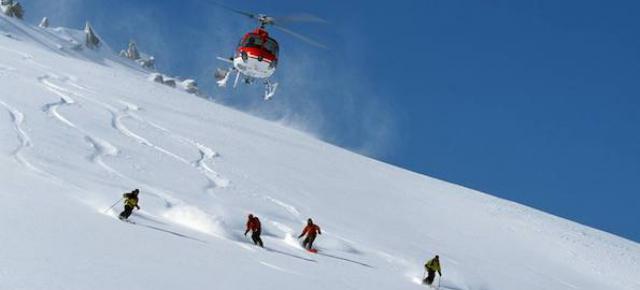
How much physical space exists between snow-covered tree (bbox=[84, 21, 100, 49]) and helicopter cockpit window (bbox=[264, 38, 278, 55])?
131744 mm

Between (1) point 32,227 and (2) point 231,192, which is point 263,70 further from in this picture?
(1) point 32,227

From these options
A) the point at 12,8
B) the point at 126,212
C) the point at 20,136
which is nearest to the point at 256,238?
the point at 126,212

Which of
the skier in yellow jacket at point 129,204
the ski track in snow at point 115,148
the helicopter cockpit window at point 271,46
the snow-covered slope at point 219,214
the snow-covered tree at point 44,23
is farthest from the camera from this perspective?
the snow-covered tree at point 44,23

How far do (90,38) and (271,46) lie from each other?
13543cm

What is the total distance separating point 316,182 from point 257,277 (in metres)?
18.4

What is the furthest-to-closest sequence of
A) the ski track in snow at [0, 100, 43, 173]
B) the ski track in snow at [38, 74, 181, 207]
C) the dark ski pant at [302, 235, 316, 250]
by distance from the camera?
1. the ski track in snow at [38, 74, 181, 207]
2. the ski track in snow at [0, 100, 43, 173]
3. the dark ski pant at [302, 235, 316, 250]

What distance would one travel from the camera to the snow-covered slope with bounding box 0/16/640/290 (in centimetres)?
1052

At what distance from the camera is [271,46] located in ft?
95.6

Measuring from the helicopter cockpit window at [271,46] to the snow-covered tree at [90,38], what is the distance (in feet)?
432

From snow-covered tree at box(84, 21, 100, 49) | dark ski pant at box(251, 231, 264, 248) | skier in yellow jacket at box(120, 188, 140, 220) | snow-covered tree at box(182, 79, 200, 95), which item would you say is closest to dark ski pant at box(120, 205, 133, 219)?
skier in yellow jacket at box(120, 188, 140, 220)

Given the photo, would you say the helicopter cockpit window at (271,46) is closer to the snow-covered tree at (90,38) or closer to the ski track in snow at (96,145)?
the ski track in snow at (96,145)

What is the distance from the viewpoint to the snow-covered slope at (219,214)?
10523 millimetres

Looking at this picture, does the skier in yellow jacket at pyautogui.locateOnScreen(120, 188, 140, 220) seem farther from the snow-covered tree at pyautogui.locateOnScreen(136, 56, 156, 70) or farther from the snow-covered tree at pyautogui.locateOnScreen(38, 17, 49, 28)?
the snow-covered tree at pyautogui.locateOnScreen(136, 56, 156, 70)

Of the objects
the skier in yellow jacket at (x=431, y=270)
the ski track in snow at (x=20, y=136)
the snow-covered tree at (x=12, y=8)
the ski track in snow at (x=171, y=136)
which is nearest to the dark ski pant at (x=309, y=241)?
the skier in yellow jacket at (x=431, y=270)
